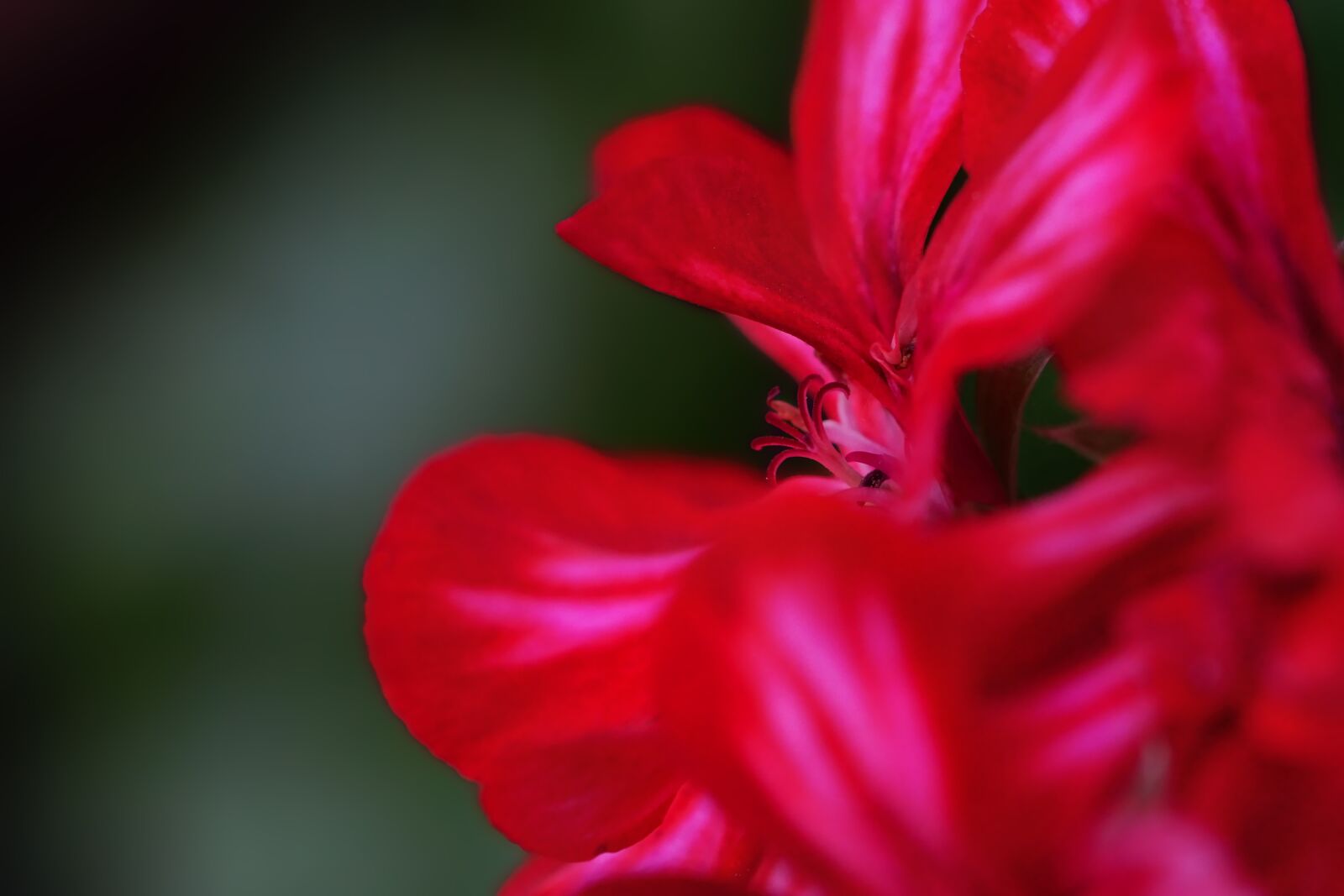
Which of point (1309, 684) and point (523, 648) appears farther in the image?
point (523, 648)

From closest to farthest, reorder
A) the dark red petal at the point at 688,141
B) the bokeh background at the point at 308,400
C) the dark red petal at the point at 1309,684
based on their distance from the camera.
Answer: the dark red petal at the point at 1309,684 → the dark red petal at the point at 688,141 → the bokeh background at the point at 308,400

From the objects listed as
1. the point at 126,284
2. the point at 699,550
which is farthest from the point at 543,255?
the point at 699,550

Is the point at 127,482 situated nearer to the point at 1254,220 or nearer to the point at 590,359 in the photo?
Answer: the point at 590,359

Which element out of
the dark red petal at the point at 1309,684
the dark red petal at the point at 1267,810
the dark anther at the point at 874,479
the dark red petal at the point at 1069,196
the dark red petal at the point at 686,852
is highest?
the dark red petal at the point at 1069,196

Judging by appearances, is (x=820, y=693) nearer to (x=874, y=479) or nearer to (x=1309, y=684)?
(x=1309, y=684)

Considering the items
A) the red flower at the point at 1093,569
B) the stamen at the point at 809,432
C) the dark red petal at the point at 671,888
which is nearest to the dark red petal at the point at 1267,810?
the red flower at the point at 1093,569

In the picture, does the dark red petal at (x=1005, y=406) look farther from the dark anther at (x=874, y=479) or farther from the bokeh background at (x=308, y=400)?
the bokeh background at (x=308, y=400)

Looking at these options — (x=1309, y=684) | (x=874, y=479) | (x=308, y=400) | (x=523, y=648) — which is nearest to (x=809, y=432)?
(x=874, y=479)
